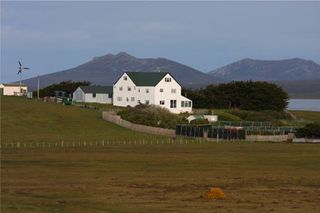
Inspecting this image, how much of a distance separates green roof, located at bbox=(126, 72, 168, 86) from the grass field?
56.6m

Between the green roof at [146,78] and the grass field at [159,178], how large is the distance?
5662 centimetres

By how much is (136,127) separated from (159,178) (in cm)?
5569

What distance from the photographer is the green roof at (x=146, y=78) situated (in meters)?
139

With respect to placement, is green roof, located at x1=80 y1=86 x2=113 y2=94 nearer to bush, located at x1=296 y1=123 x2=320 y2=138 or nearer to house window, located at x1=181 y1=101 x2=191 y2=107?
house window, located at x1=181 y1=101 x2=191 y2=107

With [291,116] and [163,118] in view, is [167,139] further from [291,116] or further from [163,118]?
[291,116]

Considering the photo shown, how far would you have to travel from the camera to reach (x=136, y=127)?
9819 cm

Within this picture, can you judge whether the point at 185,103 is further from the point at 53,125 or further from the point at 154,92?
the point at 53,125

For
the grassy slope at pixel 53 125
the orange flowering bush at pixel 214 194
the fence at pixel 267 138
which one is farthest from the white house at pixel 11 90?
the orange flowering bush at pixel 214 194

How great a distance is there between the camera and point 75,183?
39.1 meters

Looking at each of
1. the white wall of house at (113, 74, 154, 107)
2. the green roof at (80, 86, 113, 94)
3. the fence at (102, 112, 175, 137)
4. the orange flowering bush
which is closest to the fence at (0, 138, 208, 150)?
the fence at (102, 112, 175, 137)

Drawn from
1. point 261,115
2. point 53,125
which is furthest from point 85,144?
point 261,115

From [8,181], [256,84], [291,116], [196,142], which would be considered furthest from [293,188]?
[256,84]

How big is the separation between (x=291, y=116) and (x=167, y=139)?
53752 mm

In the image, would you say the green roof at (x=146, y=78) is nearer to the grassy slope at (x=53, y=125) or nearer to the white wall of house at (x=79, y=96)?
the white wall of house at (x=79, y=96)
